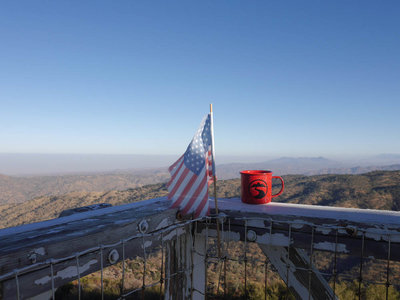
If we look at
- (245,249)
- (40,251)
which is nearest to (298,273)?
(245,249)

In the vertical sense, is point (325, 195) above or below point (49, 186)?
above

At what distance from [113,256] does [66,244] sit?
305 millimetres

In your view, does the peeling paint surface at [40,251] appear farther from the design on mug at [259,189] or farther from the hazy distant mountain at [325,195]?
the hazy distant mountain at [325,195]

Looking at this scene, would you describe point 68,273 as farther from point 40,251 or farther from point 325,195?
point 325,195

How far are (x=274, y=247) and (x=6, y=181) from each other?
492ft

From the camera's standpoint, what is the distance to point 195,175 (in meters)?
2.22

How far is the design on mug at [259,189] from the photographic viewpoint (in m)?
2.56

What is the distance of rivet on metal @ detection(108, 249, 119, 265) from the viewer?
162cm

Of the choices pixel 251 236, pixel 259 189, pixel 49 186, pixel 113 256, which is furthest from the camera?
pixel 49 186

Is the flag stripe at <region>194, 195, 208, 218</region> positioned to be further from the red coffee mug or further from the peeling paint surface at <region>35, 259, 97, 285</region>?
the peeling paint surface at <region>35, 259, 97, 285</region>

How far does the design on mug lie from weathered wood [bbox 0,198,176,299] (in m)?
0.85

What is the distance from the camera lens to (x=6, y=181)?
12488 centimetres

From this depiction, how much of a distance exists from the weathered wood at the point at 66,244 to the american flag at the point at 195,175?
0.20 meters

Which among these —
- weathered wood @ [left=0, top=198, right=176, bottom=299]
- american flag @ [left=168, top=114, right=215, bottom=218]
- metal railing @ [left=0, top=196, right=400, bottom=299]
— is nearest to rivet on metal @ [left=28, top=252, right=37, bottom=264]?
weathered wood @ [left=0, top=198, right=176, bottom=299]
